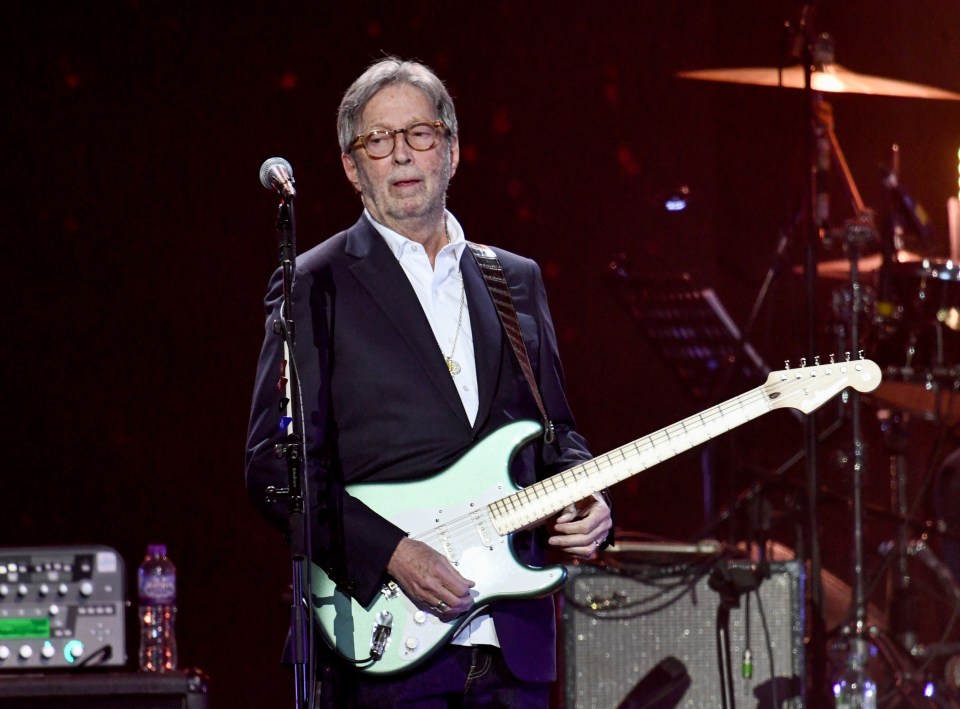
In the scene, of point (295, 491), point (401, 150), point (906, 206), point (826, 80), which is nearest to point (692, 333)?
point (906, 206)

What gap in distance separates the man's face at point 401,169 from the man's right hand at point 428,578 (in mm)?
821

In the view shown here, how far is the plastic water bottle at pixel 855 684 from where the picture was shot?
4289 millimetres

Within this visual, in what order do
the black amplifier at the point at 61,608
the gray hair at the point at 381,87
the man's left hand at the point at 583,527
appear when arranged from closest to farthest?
the man's left hand at the point at 583,527 < the gray hair at the point at 381,87 < the black amplifier at the point at 61,608

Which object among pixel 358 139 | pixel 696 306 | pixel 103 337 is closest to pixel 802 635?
pixel 696 306

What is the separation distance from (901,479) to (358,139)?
3.57 m

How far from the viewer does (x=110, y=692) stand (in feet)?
10.5

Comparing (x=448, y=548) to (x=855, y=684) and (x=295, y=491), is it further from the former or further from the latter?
(x=855, y=684)

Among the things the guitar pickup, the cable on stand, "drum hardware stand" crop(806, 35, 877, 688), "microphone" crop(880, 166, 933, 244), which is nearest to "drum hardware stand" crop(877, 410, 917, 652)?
"drum hardware stand" crop(806, 35, 877, 688)

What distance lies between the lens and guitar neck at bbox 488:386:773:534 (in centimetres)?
281

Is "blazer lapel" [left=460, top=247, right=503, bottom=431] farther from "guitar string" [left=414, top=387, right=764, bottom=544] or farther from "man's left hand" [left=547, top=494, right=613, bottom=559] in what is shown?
"man's left hand" [left=547, top=494, right=613, bottom=559]

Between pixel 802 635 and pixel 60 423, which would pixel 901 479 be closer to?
pixel 802 635

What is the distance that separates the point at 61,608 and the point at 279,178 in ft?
5.45

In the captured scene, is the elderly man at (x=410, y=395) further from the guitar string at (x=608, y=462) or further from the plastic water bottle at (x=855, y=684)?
the plastic water bottle at (x=855, y=684)

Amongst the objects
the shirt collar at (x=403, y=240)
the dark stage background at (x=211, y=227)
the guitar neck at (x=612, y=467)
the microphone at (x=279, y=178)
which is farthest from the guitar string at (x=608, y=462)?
the dark stage background at (x=211, y=227)
